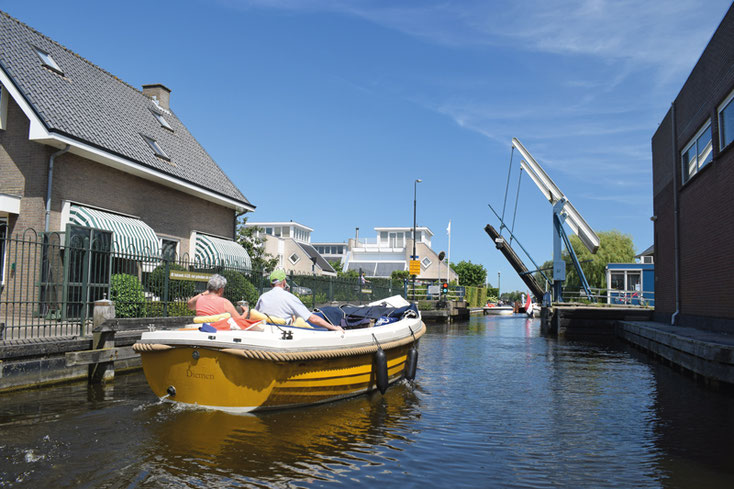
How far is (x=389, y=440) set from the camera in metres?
6.23

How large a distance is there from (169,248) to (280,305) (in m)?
10.9

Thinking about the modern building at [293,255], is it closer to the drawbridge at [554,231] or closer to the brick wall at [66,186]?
A: the drawbridge at [554,231]

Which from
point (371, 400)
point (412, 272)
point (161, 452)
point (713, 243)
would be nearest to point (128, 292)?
point (371, 400)

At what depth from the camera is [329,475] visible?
495 centimetres

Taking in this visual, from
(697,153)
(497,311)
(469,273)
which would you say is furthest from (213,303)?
(469,273)

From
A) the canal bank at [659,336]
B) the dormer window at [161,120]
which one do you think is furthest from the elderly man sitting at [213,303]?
the dormer window at [161,120]

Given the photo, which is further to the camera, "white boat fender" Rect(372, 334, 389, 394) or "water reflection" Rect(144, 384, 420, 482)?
"white boat fender" Rect(372, 334, 389, 394)

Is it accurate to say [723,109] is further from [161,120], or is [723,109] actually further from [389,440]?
[161,120]

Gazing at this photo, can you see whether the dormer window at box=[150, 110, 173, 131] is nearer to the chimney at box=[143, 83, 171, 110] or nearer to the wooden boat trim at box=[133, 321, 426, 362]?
the chimney at box=[143, 83, 171, 110]

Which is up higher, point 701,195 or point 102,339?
point 701,195

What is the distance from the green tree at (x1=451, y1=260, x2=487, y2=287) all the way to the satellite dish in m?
36.9

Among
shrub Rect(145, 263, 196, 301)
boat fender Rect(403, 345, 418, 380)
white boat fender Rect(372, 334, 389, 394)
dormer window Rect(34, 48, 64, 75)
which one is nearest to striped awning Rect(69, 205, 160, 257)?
shrub Rect(145, 263, 196, 301)

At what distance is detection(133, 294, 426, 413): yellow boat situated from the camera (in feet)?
21.3

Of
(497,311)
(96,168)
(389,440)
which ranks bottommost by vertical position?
(497,311)
